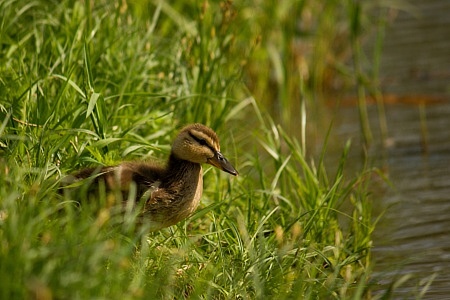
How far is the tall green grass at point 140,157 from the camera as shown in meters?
4.43

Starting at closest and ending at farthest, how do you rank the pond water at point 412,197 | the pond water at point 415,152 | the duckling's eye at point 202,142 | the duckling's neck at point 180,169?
the duckling's neck at point 180,169 → the duckling's eye at point 202,142 → the pond water at point 412,197 → the pond water at point 415,152

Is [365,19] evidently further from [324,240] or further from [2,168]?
[2,168]

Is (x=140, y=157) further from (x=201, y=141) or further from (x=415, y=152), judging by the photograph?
(x=415, y=152)

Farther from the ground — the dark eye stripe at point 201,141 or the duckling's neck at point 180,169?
the dark eye stripe at point 201,141

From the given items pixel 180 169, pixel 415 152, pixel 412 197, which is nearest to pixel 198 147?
pixel 180 169

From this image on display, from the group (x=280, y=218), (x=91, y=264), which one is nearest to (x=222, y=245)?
(x=280, y=218)

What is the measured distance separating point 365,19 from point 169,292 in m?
7.13

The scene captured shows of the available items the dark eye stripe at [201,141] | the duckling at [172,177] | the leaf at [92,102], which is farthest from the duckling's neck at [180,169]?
the leaf at [92,102]

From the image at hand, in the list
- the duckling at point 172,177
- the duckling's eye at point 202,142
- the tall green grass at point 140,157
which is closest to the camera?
the tall green grass at point 140,157

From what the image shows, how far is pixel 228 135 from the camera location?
7688 millimetres

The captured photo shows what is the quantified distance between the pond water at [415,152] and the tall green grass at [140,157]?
1.20 ft

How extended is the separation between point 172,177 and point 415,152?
4.40 metres

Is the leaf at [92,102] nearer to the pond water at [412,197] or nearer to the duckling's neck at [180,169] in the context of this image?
the duckling's neck at [180,169]

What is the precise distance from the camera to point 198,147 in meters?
5.92
